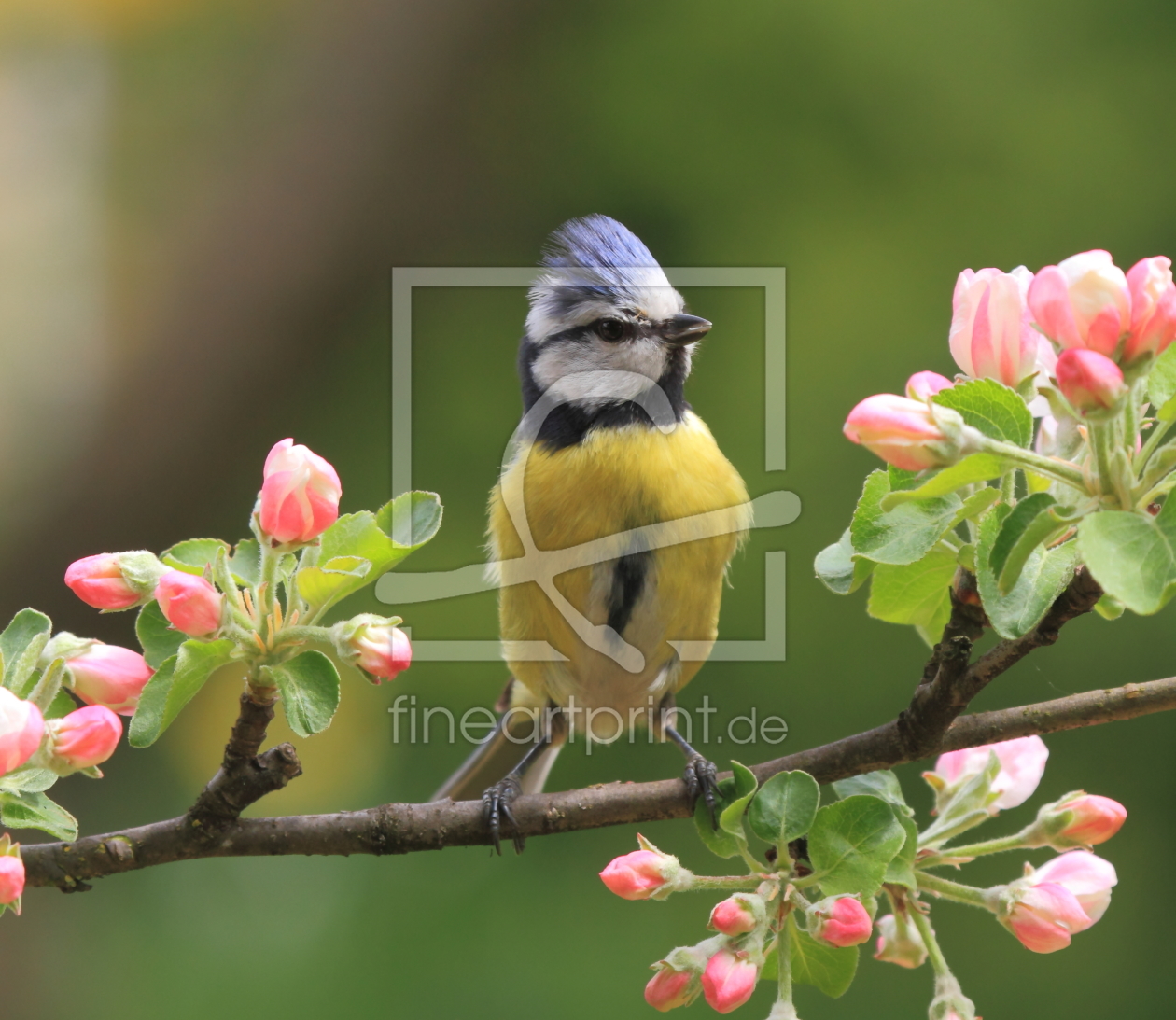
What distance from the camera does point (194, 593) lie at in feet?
3.72

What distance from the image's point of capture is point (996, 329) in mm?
1124

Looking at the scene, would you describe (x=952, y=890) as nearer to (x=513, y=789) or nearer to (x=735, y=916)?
(x=735, y=916)

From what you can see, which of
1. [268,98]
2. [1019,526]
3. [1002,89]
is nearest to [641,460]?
[1019,526]

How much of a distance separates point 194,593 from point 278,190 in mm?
2040

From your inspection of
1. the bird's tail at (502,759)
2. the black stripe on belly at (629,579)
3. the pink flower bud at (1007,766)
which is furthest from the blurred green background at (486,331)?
the pink flower bud at (1007,766)

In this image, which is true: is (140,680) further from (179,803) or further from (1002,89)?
(1002,89)

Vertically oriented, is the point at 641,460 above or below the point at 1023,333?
below

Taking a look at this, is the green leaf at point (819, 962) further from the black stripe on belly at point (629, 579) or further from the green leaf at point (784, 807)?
the black stripe on belly at point (629, 579)

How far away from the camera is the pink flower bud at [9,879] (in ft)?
3.49

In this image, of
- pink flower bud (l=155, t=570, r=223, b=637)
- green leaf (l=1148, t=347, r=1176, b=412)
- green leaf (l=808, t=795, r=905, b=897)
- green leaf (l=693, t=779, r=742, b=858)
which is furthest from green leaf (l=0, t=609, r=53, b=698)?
green leaf (l=1148, t=347, r=1176, b=412)

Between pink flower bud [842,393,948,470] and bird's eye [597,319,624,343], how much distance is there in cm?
159

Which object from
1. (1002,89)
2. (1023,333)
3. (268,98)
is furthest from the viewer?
(1002,89)

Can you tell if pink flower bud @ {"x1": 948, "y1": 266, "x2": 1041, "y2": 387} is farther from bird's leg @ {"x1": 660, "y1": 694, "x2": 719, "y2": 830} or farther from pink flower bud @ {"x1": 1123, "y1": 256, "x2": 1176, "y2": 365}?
bird's leg @ {"x1": 660, "y1": 694, "x2": 719, "y2": 830}

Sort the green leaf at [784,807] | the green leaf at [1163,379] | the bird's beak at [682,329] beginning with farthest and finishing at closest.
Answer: the bird's beak at [682,329] → the green leaf at [784,807] → the green leaf at [1163,379]
